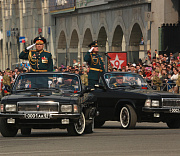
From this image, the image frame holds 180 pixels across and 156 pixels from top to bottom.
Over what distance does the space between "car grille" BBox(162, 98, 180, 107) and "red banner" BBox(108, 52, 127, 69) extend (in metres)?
14.8

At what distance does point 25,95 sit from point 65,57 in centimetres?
4654

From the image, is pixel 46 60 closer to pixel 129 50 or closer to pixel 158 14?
pixel 158 14

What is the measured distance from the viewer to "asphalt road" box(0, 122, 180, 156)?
1147 cm

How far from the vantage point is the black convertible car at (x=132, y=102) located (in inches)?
680

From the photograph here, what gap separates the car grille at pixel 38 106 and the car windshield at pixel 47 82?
1.15m

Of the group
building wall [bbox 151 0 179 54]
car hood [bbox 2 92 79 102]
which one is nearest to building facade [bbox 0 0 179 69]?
building wall [bbox 151 0 179 54]

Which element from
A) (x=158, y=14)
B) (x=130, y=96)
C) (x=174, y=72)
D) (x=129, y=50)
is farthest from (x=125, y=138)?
(x=129, y=50)

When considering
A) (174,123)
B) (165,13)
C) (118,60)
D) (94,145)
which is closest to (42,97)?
(94,145)

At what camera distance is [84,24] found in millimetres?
56344

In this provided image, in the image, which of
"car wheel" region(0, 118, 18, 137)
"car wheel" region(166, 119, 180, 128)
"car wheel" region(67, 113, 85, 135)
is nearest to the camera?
"car wheel" region(0, 118, 18, 137)

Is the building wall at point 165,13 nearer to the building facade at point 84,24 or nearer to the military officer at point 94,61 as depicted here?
the building facade at point 84,24

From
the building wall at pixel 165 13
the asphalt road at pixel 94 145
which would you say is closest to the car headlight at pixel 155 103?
the asphalt road at pixel 94 145

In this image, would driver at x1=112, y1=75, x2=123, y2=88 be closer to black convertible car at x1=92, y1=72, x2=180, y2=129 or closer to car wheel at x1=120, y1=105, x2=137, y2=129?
black convertible car at x1=92, y1=72, x2=180, y2=129

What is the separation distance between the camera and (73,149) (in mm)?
12039
